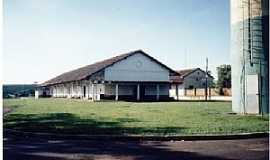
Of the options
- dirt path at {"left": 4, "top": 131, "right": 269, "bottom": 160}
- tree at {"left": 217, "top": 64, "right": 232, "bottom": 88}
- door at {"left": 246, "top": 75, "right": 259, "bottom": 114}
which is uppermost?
tree at {"left": 217, "top": 64, "right": 232, "bottom": 88}

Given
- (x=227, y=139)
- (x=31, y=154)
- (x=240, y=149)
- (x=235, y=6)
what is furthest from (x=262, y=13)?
(x=31, y=154)

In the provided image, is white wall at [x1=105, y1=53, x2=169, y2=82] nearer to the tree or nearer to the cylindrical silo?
the tree

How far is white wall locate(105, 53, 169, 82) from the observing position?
32.0m

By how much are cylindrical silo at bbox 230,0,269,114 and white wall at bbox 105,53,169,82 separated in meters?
17.0

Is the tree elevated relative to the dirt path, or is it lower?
elevated

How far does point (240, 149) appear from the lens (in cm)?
727

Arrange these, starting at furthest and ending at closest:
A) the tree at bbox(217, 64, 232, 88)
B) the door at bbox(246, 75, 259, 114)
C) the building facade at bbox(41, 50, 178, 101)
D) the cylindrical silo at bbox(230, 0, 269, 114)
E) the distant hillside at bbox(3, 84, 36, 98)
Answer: the tree at bbox(217, 64, 232, 88), the building facade at bbox(41, 50, 178, 101), the door at bbox(246, 75, 259, 114), the cylindrical silo at bbox(230, 0, 269, 114), the distant hillside at bbox(3, 84, 36, 98)

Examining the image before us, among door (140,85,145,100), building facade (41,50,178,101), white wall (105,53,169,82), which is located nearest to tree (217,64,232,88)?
building facade (41,50,178,101)

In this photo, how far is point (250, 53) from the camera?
14922mm

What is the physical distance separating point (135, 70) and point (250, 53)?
60.3 feet

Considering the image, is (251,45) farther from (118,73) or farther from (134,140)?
(118,73)

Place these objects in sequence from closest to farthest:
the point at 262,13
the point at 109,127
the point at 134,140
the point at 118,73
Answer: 1. the point at 134,140
2. the point at 109,127
3. the point at 262,13
4. the point at 118,73

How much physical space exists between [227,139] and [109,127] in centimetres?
315

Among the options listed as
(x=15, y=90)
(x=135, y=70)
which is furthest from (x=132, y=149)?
(x=135, y=70)
